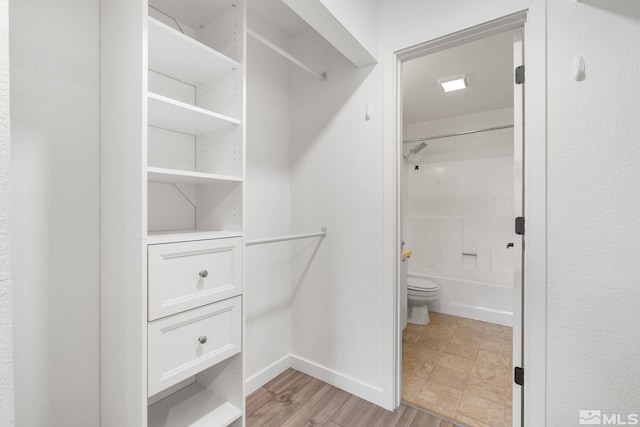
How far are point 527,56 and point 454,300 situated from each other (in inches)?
111

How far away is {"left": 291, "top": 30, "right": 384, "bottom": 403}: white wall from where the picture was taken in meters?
1.80

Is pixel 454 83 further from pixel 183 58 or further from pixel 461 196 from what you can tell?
pixel 183 58

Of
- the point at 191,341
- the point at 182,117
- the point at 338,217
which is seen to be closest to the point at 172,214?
the point at 182,117

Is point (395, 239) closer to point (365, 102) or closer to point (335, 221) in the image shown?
point (335, 221)

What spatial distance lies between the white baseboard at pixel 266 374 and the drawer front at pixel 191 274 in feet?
3.13

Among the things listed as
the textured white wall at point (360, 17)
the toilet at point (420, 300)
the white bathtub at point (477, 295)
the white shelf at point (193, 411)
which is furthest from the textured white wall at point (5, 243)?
the white bathtub at point (477, 295)

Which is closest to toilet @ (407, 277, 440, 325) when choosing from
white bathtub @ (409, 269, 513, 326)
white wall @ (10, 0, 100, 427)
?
white bathtub @ (409, 269, 513, 326)

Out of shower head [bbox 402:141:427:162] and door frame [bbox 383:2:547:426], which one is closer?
door frame [bbox 383:2:547:426]

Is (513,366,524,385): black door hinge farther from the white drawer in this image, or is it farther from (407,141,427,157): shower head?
(407,141,427,157): shower head

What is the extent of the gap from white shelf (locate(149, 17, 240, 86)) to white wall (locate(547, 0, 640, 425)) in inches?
58.4

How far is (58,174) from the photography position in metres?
1.06

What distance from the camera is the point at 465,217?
369cm

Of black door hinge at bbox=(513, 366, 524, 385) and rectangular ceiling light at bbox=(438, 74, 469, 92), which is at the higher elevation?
rectangular ceiling light at bbox=(438, 74, 469, 92)

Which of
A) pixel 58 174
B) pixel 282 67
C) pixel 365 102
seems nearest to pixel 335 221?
pixel 365 102
